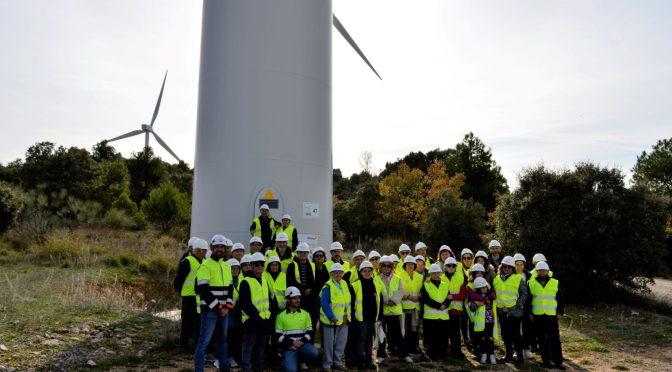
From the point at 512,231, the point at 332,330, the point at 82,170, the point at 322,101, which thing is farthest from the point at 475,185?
the point at 332,330

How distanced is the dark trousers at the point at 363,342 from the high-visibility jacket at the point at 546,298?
10.3 ft

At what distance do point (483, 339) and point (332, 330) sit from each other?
3.03 metres

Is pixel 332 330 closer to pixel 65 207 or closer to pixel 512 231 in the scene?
Result: pixel 512 231

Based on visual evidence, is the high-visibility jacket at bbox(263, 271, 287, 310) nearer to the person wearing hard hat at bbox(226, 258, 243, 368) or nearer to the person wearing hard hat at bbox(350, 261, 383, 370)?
the person wearing hard hat at bbox(226, 258, 243, 368)

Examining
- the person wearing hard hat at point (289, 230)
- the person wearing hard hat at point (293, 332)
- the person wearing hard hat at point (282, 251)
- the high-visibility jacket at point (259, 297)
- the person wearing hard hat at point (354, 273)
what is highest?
the person wearing hard hat at point (289, 230)

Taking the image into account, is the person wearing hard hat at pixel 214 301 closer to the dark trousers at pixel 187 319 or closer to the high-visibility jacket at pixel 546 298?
the dark trousers at pixel 187 319

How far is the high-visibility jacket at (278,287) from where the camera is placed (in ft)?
27.9

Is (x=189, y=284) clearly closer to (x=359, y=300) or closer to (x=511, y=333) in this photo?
(x=359, y=300)

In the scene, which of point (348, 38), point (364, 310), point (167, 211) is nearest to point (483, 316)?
point (364, 310)

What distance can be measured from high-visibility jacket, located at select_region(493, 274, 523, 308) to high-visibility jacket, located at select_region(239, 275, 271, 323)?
4.48 metres

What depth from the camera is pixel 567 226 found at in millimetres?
17922

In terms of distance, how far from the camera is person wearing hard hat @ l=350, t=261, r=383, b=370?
29.6 feet

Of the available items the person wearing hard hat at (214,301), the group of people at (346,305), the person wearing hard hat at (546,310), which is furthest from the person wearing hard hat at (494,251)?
the person wearing hard hat at (214,301)

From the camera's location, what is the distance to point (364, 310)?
9070 mm
